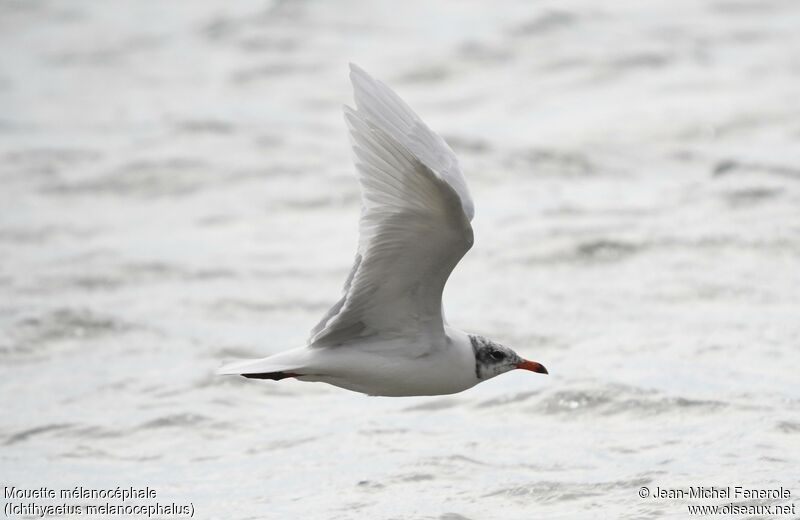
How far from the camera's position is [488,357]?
7.36m

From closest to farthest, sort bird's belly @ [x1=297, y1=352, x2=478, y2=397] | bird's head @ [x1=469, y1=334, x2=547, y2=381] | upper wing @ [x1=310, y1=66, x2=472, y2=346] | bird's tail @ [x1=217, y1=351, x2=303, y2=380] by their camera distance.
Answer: upper wing @ [x1=310, y1=66, x2=472, y2=346] → bird's tail @ [x1=217, y1=351, x2=303, y2=380] → bird's belly @ [x1=297, y1=352, x2=478, y2=397] → bird's head @ [x1=469, y1=334, x2=547, y2=381]

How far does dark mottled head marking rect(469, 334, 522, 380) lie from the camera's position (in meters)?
7.33

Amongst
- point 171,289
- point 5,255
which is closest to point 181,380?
point 171,289

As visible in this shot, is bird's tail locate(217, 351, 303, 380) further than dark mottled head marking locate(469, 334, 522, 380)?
No

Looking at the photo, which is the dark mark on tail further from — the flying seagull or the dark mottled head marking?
the dark mottled head marking

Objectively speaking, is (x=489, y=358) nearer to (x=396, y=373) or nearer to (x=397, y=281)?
(x=396, y=373)

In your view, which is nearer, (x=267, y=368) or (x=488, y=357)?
(x=267, y=368)

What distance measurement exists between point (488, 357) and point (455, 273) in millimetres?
5286

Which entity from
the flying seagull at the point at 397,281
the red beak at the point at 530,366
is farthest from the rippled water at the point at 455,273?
the flying seagull at the point at 397,281

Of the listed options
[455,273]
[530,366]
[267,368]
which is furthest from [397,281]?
[455,273]

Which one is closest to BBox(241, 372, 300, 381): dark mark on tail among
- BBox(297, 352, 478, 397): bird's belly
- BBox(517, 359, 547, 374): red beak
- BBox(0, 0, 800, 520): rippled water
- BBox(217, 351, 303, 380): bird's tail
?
BBox(217, 351, 303, 380): bird's tail

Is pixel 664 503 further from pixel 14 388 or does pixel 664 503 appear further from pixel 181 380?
pixel 14 388

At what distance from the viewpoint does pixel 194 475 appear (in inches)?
346

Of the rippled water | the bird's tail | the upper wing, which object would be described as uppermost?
the upper wing
